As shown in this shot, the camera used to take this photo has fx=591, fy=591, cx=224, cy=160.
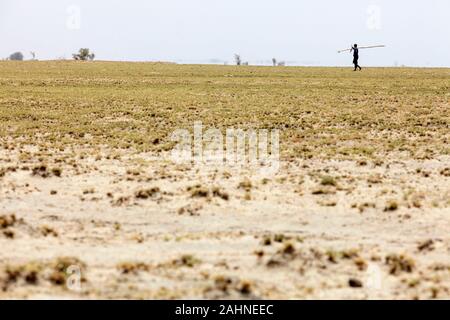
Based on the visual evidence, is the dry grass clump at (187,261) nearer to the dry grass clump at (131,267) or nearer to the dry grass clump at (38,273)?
the dry grass clump at (131,267)

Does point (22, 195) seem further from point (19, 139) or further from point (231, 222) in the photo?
point (19, 139)

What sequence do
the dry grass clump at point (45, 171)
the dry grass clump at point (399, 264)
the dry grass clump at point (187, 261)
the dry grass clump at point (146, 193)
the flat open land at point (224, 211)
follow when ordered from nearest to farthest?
the flat open land at point (224, 211), the dry grass clump at point (399, 264), the dry grass clump at point (187, 261), the dry grass clump at point (146, 193), the dry grass clump at point (45, 171)

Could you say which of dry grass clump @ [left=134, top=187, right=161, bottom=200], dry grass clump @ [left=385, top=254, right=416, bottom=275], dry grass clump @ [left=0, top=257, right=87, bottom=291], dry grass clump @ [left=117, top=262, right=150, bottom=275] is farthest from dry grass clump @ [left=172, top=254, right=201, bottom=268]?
dry grass clump @ [left=134, top=187, right=161, bottom=200]

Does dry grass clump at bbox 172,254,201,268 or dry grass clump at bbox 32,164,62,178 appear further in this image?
dry grass clump at bbox 32,164,62,178

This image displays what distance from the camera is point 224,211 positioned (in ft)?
44.8

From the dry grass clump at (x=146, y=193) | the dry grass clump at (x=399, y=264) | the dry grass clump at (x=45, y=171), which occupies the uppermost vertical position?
the dry grass clump at (x=45, y=171)

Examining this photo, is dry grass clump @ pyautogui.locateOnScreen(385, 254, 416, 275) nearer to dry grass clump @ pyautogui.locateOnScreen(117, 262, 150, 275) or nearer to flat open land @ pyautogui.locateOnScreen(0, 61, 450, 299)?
flat open land @ pyautogui.locateOnScreen(0, 61, 450, 299)

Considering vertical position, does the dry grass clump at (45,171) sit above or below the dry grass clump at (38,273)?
above

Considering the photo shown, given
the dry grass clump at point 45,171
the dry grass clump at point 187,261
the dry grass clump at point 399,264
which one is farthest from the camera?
the dry grass clump at point 45,171

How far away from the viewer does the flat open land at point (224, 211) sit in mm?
9633

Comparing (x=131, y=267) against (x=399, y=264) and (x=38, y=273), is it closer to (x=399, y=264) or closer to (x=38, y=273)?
(x=38, y=273)

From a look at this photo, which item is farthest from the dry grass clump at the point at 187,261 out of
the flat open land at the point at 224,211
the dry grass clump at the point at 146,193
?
the dry grass clump at the point at 146,193

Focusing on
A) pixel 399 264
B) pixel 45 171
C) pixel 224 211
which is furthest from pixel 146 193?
pixel 399 264

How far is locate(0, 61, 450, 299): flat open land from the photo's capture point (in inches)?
379
